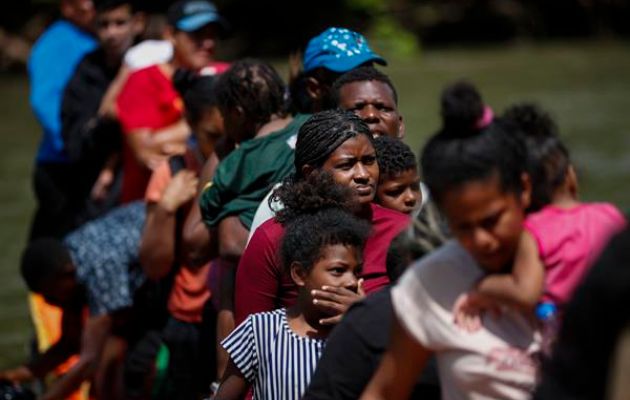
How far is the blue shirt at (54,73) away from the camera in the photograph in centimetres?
862

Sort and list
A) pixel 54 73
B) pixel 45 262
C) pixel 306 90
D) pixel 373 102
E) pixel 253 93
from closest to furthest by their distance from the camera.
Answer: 1. pixel 373 102
2. pixel 253 93
3. pixel 306 90
4. pixel 45 262
5. pixel 54 73

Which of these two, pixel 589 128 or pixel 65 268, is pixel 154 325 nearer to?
pixel 65 268

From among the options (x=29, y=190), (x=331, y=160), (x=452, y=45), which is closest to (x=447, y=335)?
(x=331, y=160)

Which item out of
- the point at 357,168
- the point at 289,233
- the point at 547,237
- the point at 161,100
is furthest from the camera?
the point at 161,100

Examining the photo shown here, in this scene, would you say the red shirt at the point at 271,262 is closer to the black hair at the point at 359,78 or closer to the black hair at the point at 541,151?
the black hair at the point at 541,151

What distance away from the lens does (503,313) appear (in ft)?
10.7

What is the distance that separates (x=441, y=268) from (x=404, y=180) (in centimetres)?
189

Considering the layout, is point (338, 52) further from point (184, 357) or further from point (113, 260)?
point (113, 260)

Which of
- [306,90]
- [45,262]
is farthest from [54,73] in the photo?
[306,90]

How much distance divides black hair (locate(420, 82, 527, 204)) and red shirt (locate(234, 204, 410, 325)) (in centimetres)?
123

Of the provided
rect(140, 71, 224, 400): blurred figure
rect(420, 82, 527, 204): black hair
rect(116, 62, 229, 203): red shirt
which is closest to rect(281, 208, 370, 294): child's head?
rect(420, 82, 527, 204): black hair

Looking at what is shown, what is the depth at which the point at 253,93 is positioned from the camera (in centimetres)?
571

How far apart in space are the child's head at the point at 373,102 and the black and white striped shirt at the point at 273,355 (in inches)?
54.6

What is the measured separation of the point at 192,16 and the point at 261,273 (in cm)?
357
